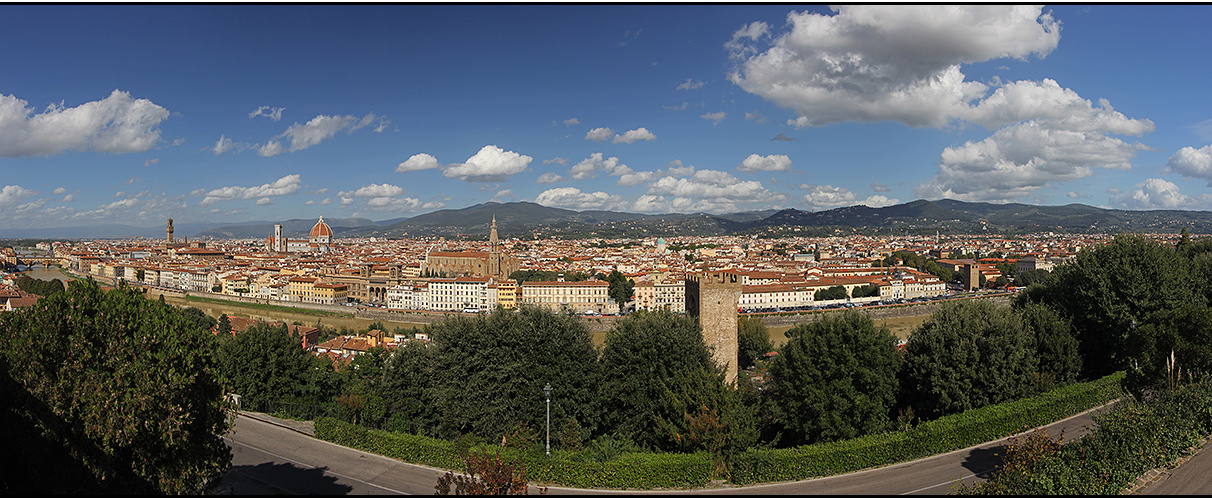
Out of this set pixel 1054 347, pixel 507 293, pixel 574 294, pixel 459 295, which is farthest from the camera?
pixel 574 294

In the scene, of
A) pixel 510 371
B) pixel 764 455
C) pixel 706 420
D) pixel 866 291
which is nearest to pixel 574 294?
pixel 866 291

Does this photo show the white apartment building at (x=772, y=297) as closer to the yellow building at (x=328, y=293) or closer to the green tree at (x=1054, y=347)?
the yellow building at (x=328, y=293)

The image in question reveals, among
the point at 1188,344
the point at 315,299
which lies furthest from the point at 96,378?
the point at 315,299

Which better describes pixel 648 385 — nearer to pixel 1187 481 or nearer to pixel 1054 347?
pixel 1187 481

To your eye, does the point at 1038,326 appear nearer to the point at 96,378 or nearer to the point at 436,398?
the point at 436,398

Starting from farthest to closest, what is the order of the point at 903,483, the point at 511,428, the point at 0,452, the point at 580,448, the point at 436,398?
1. the point at 436,398
2. the point at 511,428
3. the point at 580,448
4. the point at 903,483
5. the point at 0,452

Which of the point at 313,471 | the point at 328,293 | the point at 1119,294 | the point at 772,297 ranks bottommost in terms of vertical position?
the point at 772,297

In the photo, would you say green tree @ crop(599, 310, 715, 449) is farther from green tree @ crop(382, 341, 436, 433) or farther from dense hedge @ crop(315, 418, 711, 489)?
green tree @ crop(382, 341, 436, 433)
